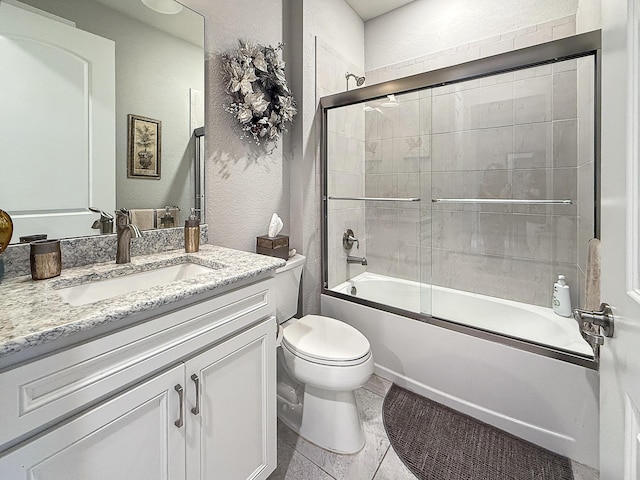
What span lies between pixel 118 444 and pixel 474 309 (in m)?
2.12

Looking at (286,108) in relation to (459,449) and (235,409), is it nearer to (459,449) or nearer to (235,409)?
(235,409)

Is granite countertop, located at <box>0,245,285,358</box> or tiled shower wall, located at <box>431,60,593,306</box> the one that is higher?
tiled shower wall, located at <box>431,60,593,306</box>

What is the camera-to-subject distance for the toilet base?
147cm

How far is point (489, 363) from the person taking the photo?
1.63m

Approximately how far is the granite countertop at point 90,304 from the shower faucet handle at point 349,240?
4.34 feet

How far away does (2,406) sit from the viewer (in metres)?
0.56

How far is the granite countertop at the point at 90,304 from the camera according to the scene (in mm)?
608

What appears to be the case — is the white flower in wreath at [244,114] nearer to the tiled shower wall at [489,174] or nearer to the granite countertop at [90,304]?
the granite countertop at [90,304]

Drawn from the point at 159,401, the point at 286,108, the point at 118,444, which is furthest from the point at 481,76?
the point at 118,444

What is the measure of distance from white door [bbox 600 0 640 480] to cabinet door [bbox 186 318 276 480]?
94 cm

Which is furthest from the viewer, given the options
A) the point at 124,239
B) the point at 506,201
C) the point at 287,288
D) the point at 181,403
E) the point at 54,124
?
the point at 506,201

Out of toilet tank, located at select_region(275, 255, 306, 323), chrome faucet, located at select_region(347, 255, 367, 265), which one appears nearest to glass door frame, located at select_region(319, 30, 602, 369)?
chrome faucet, located at select_region(347, 255, 367, 265)

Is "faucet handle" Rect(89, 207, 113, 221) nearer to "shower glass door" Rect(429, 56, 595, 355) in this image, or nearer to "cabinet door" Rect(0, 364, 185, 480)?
"cabinet door" Rect(0, 364, 185, 480)

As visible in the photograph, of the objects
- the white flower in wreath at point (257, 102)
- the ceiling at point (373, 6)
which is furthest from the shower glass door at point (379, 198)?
the ceiling at point (373, 6)
